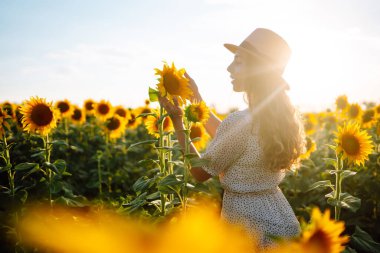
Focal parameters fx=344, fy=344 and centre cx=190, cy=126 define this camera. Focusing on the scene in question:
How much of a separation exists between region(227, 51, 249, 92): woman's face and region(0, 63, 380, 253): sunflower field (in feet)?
1.15

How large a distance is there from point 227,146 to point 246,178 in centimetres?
27

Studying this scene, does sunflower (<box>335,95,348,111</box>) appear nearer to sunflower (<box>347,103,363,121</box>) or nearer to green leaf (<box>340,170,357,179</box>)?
sunflower (<box>347,103,363,121</box>)

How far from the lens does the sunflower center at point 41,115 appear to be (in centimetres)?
343

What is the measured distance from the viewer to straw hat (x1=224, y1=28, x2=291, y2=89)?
259 centimetres

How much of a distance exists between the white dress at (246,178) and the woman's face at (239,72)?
0.27 metres

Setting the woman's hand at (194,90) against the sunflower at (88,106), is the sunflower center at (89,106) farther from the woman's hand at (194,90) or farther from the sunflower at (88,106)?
the woman's hand at (194,90)

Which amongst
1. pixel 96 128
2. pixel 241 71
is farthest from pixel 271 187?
pixel 96 128

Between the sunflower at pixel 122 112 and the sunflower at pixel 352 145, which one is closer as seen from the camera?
the sunflower at pixel 352 145

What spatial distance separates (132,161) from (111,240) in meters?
6.26

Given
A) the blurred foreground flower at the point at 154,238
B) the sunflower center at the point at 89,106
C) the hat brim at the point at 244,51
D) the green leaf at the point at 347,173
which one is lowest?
the green leaf at the point at 347,173

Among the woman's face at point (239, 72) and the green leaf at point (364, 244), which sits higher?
the woman's face at point (239, 72)

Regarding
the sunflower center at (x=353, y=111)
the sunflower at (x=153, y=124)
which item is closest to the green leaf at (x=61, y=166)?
the sunflower at (x=153, y=124)

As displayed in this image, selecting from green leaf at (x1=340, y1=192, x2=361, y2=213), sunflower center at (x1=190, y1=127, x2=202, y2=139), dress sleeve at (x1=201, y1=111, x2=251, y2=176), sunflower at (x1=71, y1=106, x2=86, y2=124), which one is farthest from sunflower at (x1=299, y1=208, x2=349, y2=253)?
Answer: sunflower at (x1=71, y1=106, x2=86, y2=124)

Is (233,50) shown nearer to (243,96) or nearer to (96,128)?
(243,96)
